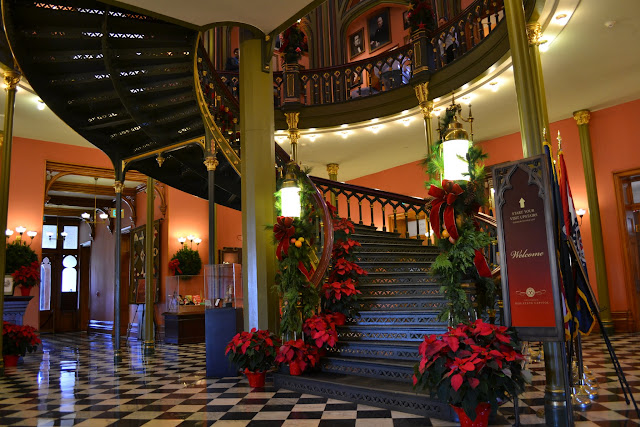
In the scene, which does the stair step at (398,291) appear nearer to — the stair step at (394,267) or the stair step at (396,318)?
the stair step at (396,318)

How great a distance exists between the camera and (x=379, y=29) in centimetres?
1469

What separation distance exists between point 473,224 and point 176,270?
929 cm

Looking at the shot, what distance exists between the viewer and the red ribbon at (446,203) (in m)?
3.38

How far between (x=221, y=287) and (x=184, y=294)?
4.80m

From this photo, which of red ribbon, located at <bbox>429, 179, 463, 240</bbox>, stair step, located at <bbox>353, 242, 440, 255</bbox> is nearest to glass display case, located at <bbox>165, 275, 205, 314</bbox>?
stair step, located at <bbox>353, 242, 440, 255</bbox>

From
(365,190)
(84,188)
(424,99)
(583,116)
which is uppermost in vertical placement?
(424,99)

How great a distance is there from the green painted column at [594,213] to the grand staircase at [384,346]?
195 inches

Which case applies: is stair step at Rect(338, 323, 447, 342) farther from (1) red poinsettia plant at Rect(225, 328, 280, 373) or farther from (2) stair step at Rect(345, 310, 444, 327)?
(1) red poinsettia plant at Rect(225, 328, 280, 373)

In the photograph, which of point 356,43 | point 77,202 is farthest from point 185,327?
point 356,43

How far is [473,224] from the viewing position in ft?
11.3

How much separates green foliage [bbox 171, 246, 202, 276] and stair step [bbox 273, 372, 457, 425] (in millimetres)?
7248

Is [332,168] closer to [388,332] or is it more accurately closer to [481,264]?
[388,332]

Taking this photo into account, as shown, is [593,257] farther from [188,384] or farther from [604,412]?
[188,384]

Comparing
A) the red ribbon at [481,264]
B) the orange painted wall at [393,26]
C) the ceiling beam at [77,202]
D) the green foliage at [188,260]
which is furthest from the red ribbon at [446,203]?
the ceiling beam at [77,202]
